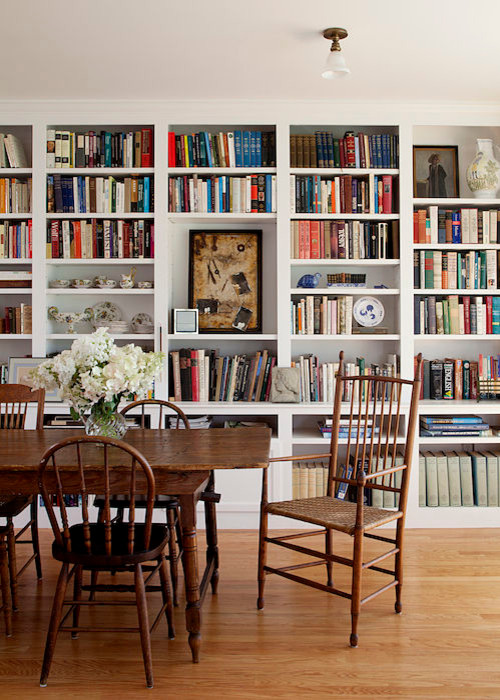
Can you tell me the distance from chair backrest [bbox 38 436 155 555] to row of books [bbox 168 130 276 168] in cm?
236

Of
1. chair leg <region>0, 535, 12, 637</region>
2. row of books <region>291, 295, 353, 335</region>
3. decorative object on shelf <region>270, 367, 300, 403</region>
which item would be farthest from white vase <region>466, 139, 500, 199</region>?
chair leg <region>0, 535, 12, 637</region>

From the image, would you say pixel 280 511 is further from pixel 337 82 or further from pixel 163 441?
pixel 337 82

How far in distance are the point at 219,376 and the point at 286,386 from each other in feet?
1.53

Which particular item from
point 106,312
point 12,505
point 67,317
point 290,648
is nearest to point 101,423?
point 12,505

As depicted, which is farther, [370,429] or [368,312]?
[368,312]

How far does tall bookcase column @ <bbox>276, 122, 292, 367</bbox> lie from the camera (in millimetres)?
4227

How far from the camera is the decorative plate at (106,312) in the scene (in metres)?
4.45

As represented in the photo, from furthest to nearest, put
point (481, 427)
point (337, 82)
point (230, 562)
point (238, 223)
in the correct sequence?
point (238, 223) → point (481, 427) → point (337, 82) → point (230, 562)

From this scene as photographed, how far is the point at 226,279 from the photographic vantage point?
4.49m

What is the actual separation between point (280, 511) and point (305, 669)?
2.13ft

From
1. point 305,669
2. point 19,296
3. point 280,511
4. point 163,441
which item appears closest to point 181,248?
point 19,296

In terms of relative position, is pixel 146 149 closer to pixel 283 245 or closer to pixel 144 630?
pixel 283 245

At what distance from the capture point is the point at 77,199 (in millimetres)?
4262

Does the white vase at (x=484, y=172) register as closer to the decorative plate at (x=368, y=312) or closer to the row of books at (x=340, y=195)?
the row of books at (x=340, y=195)
